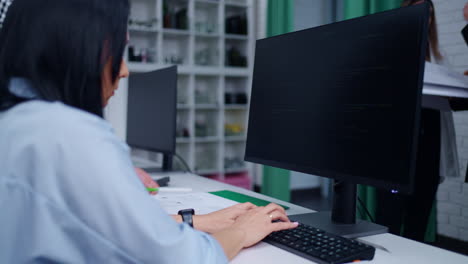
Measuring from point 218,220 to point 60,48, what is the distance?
54 centimetres

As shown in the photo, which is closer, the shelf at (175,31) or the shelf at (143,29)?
the shelf at (143,29)

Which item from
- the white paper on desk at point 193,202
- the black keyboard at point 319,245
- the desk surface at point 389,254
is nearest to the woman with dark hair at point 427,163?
the white paper on desk at point 193,202

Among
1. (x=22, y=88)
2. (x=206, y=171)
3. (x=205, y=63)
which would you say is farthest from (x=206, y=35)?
(x=22, y=88)

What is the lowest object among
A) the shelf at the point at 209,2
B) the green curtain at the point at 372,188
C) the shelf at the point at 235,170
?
the shelf at the point at 235,170

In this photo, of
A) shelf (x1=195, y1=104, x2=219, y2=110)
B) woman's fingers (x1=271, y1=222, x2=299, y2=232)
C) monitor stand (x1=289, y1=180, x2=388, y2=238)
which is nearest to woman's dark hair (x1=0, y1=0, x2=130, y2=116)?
woman's fingers (x1=271, y1=222, x2=299, y2=232)

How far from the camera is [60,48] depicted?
22.5 inches

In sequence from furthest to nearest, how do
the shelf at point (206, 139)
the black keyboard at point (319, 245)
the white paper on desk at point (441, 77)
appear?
the shelf at point (206, 139)
the white paper on desk at point (441, 77)
the black keyboard at point (319, 245)

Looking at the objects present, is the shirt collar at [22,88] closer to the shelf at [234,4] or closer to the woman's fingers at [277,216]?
the woman's fingers at [277,216]

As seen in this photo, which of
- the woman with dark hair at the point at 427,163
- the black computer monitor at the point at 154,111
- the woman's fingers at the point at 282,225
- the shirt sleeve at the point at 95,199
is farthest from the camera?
the woman with dark hair at the point at 427,163

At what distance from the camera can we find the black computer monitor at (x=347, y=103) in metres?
0.81

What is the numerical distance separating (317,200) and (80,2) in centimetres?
437

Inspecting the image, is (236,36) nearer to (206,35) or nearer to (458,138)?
(206,35)

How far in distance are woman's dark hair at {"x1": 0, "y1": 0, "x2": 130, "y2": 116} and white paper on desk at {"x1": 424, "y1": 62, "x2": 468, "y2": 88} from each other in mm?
908

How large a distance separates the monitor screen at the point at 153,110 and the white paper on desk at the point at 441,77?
2.97 feet
